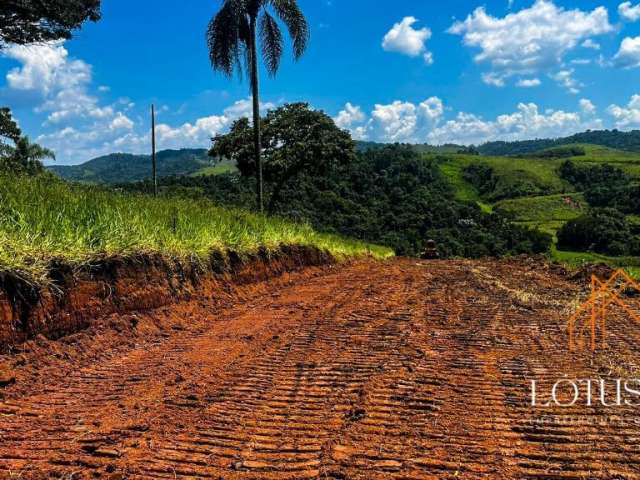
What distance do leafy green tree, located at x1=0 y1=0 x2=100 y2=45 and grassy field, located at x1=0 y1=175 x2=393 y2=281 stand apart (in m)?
13.9

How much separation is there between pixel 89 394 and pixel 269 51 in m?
15.4

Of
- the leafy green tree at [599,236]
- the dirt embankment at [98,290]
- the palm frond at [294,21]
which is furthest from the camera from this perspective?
the leafy green tree at [599,236]

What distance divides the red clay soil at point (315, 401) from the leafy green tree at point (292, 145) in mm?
18795

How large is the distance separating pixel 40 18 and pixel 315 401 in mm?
21392

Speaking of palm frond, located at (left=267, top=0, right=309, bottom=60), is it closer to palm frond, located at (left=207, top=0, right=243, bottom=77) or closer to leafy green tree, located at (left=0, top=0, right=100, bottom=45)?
palm frond, located at (left=207, top=0, right=243, bottom=77)

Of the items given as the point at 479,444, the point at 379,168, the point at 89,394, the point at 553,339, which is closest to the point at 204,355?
the point at 89,394

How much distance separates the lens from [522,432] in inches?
111

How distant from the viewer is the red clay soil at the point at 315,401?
2.53 m

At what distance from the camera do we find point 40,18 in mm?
18984

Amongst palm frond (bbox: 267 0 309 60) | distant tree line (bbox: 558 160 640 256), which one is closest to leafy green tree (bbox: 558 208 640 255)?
distant tree line (bbox: 558 160 640 256)

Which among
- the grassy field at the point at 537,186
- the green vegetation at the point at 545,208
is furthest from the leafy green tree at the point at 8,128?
the green vegetation at the point at 545,208

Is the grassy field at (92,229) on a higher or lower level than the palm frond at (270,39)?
lower

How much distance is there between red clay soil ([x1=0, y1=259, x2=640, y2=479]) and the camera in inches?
99.7

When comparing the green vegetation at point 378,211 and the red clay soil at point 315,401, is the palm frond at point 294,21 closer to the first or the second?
the green vegetation at point 378,211
